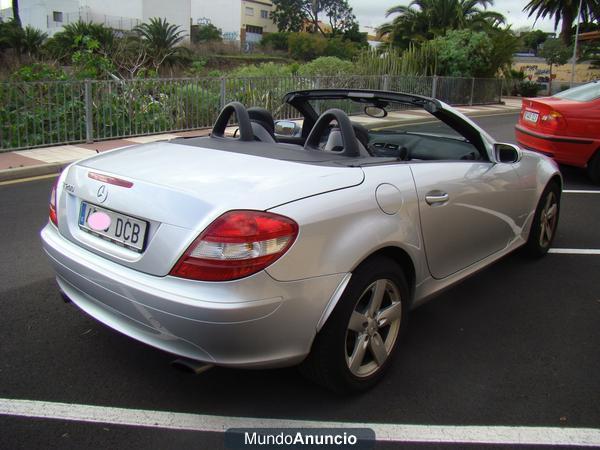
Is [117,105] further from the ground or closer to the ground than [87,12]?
closer to the ground

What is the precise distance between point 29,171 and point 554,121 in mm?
7447

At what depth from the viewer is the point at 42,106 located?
9922mm

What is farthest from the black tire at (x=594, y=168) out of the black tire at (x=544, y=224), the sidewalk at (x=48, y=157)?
the black tire at (x=544, y=224)

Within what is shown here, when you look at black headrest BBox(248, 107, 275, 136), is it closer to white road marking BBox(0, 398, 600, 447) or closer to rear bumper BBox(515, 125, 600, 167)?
white road marking BBox(0, 398, 600, 447)

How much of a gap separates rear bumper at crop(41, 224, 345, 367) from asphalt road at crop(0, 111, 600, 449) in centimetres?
42

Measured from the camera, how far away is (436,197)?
123 inches

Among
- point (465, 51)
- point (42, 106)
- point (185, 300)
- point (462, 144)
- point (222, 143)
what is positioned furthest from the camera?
point (465, 51)

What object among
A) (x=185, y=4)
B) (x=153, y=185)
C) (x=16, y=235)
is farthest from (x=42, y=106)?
(x=185, y=4)

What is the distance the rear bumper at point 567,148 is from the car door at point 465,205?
4112 millimetres

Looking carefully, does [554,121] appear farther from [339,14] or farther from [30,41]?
[339,14]

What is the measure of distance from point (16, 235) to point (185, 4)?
6880cm

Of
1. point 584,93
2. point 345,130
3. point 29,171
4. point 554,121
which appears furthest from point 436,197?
point 29,171

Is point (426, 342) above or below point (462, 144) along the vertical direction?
below

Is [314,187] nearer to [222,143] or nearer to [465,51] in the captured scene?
[222,143]
